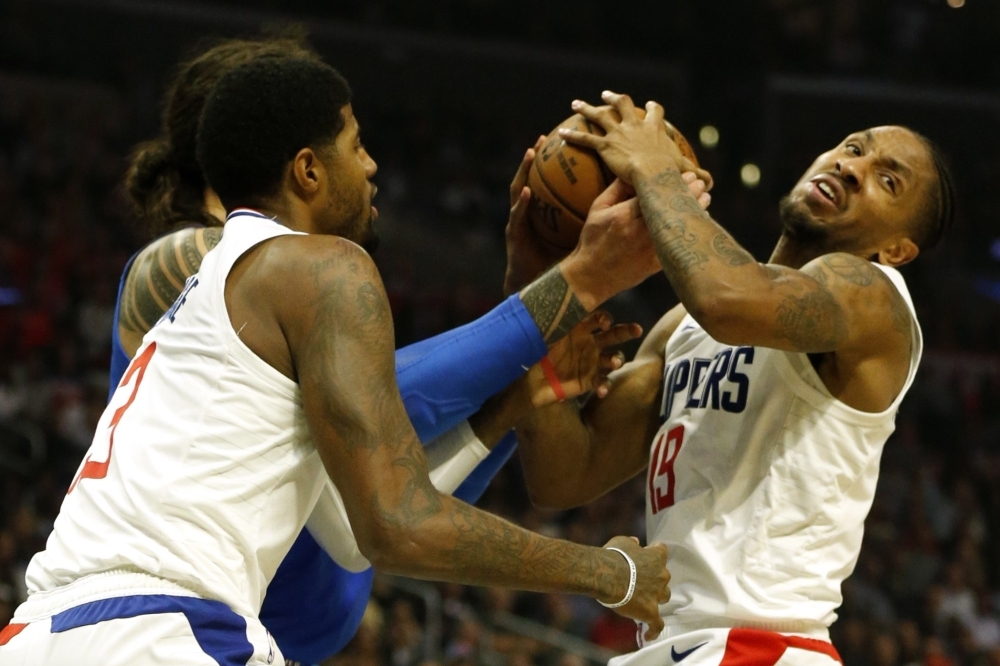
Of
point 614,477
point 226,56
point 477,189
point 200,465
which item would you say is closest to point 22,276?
point 477,189

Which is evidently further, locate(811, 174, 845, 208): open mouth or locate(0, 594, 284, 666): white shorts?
locate(811, 174, 845, 208): open mouth

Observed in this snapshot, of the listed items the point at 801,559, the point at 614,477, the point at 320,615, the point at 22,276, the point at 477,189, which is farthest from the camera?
the point at 477,189

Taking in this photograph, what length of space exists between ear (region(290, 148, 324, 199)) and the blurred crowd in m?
5.09

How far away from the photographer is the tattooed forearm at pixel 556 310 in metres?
3.09

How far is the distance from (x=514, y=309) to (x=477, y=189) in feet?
42.6

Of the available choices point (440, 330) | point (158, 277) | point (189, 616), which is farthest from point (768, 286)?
point (440, 330)

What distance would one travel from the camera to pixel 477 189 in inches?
629

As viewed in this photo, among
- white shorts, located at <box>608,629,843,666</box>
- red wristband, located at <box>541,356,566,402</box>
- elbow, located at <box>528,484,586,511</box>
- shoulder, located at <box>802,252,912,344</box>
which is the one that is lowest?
elbow, located at <box>528,484,586,511</box>

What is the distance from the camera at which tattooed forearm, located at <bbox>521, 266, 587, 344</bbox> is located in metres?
3.09

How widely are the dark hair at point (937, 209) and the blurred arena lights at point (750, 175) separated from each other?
1283 cm

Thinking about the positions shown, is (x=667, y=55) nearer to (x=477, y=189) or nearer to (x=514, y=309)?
(x=477, y=189)

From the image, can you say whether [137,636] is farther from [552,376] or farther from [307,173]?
[552,376]

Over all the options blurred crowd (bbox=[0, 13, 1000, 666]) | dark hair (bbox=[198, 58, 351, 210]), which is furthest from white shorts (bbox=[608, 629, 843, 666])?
blurred crowd (bbox=[0, 13, 1000, 666])

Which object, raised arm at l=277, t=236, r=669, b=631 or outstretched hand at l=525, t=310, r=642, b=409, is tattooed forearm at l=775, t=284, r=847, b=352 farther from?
raised arm at l=277, t=236, r=669, b=631
